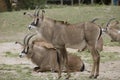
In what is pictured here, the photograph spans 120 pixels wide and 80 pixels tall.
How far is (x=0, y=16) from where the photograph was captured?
2655 cm

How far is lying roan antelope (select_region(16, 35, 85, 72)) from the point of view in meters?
11.5

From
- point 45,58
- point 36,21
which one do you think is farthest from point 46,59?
point 36,21

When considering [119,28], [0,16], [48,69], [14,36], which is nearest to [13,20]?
[0,16]

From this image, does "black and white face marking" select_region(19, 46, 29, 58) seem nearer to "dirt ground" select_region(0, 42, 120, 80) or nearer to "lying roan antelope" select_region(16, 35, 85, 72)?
"lying roan antelope" select_region(16, 35, 85, 72)

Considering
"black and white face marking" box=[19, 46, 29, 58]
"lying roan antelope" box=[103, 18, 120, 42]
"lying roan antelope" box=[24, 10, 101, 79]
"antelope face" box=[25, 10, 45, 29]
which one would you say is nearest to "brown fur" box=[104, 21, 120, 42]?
"lying roan antelope" box=[103, 18, 120, 42]

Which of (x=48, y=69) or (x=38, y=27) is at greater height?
(x=38, y=27)

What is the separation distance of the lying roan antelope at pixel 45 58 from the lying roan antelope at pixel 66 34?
2.79 ft

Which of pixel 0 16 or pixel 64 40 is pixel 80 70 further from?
pixel 0 16

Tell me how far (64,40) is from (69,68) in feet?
3.51

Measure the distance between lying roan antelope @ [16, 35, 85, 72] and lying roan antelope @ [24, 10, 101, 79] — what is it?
33.4 inches

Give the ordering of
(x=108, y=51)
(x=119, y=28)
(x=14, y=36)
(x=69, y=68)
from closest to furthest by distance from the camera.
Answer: (x=69, y=68) < (x=108, y=51) < (x=119, y=28) < (x=14, y=36)

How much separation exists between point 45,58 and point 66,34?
140 centimetres

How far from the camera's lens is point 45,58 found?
38.7ft

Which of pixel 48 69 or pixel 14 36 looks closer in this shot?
pixel 48 69
